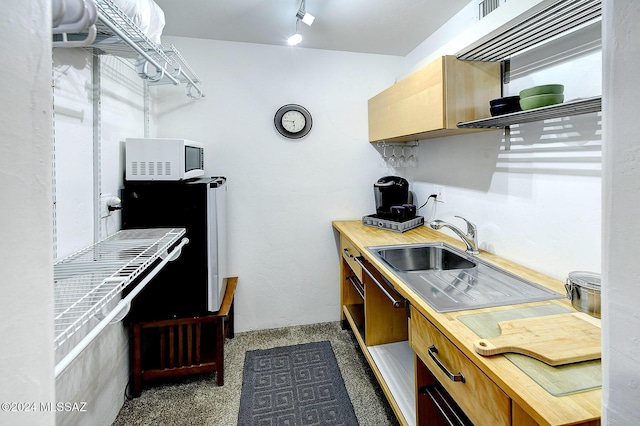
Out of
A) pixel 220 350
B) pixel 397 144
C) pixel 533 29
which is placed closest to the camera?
pixel 533 29

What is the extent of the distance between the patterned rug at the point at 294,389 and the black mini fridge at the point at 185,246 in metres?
0.56

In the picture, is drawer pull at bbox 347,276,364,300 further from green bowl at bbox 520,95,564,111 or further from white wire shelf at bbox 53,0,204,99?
white wire shelf at bbox 53,0,204,99

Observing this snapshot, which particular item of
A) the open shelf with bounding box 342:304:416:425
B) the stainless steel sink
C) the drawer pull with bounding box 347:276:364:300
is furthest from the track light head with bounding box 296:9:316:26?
the open shelf with bounding box 342:304:416:425

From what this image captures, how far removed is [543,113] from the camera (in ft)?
4.13

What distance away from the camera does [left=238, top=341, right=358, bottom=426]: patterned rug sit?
5.71 ft

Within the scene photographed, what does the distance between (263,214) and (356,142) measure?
39.2 inches

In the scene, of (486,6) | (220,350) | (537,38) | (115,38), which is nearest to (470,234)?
(537,38)

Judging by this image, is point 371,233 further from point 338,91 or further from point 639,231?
point 639,231

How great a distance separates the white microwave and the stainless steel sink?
123 centimetres

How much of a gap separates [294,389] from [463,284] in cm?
122

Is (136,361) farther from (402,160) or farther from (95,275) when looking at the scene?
(402,160)

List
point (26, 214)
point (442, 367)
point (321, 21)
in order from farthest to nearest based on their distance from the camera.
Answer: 1. point (321, 21)
2. point (442, 367)
3. point (26, 214)

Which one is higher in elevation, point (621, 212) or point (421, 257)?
point (621, 212)

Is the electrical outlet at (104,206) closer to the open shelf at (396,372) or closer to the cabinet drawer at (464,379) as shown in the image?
the cabinet drawer at (464,379)
